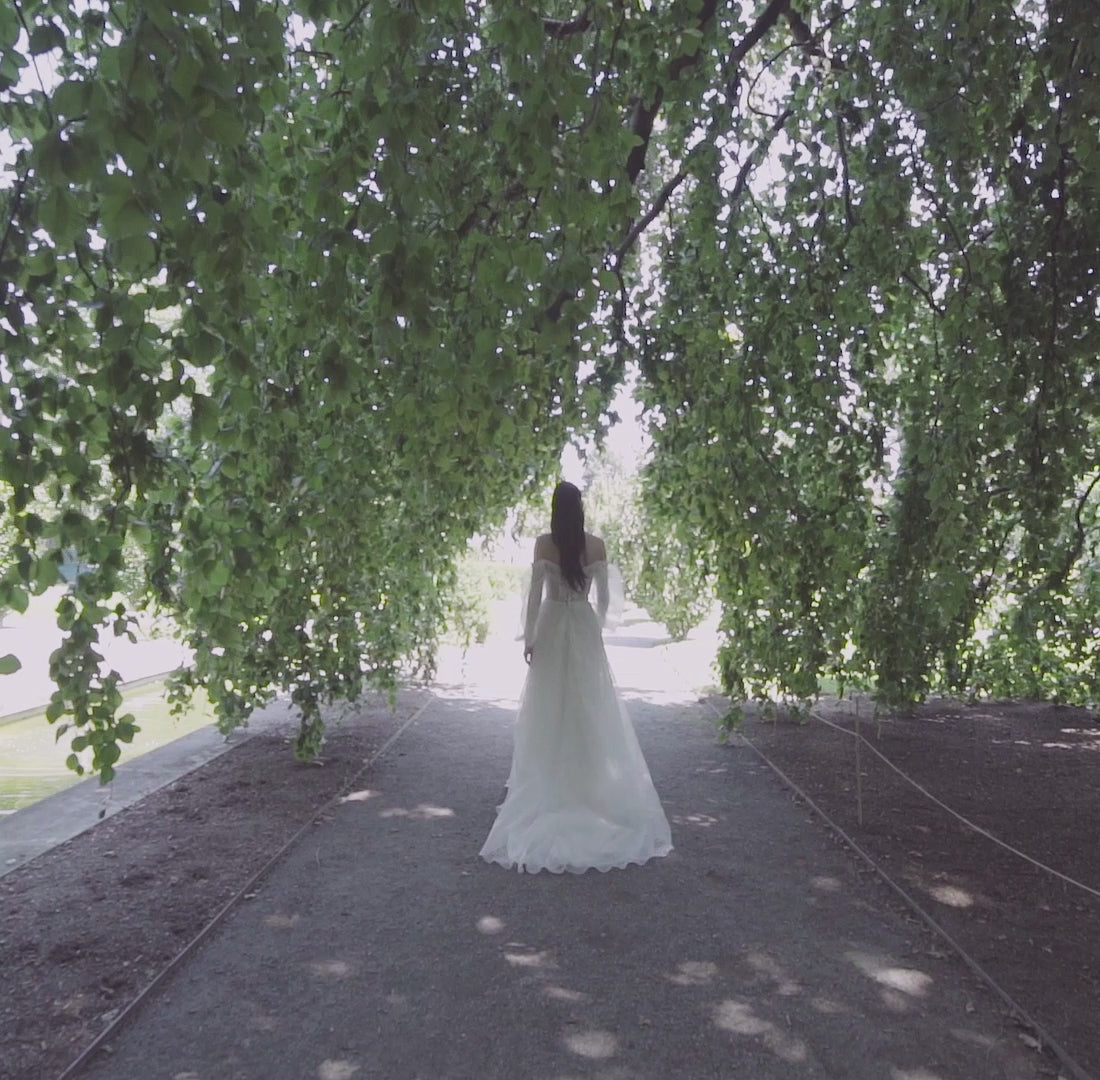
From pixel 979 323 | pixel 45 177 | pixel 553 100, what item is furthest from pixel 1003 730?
pixel 45 177

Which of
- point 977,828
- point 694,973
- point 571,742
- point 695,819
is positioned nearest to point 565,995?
point 694,973

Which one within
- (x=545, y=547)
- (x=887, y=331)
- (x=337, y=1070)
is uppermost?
(x=887, y=331)

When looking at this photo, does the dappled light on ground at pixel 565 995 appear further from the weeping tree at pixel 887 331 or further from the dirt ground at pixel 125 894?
the weeping tree at pixel 887 331

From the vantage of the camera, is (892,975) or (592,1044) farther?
(892,975)

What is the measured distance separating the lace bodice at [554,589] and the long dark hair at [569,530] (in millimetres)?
62

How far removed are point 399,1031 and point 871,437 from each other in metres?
4.84

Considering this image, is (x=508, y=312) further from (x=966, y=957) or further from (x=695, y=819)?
(x=695, y=819)

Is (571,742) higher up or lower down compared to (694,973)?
higher up

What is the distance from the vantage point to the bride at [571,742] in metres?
6.05

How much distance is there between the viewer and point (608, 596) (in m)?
6.79

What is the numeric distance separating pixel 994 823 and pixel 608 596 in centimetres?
307

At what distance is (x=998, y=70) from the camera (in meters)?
4.91

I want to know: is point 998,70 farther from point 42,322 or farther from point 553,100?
point 42,322

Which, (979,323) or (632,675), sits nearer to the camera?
(979,323)
